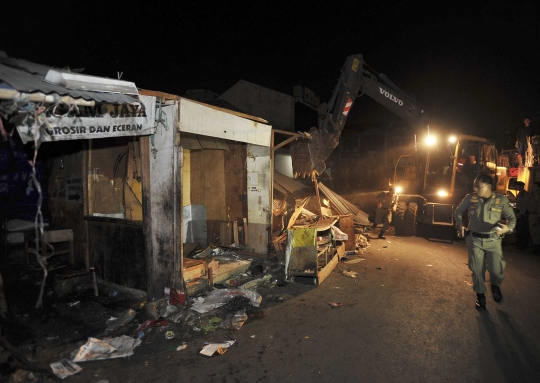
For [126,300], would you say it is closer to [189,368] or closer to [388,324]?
[189,368]

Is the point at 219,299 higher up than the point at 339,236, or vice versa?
the point at 339,236

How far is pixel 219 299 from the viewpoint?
5.38 m

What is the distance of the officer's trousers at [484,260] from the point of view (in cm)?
520

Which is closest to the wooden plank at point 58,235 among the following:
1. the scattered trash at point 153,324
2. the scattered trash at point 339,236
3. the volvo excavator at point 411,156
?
the scattered trash at point 153,324

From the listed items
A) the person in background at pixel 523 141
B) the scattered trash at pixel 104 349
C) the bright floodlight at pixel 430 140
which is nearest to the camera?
the scattered trash at pixel 104 349

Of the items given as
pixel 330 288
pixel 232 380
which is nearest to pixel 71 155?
pixel 232 380

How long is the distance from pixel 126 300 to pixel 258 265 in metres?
2.80

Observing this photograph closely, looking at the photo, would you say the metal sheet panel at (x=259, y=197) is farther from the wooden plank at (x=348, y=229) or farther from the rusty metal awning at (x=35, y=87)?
the rusty metal awning at (x=35, y=87)

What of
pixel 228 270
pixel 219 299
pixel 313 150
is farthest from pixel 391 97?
pixel 219 299

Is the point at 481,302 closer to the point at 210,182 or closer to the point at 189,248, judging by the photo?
the point at 189,248

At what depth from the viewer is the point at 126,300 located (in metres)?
5.57

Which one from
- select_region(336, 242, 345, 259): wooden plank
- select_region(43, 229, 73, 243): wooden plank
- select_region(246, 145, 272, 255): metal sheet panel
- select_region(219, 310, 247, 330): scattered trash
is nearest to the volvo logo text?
select_region(246, 145, 272, 255): metal sheet panel

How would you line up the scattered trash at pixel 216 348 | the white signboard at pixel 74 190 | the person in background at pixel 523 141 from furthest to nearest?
the person in background at pixel 523 141
the white signboard at pixel 74 190
the scattered trash at pixel 216 348

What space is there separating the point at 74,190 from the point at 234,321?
14.5 ft
